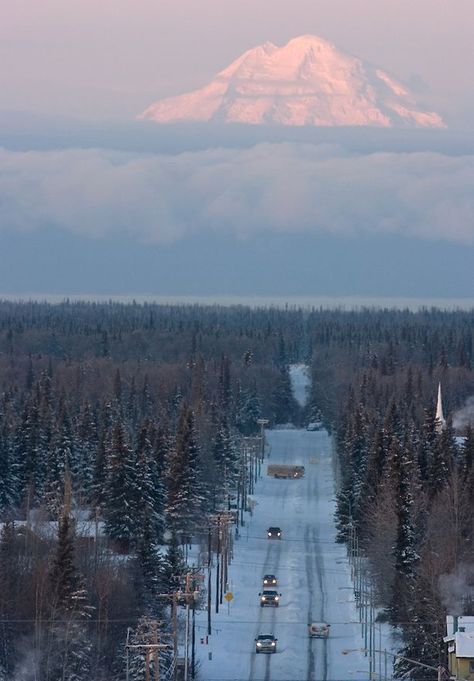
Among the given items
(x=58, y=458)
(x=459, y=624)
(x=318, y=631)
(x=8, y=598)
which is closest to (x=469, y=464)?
(x=318, y=631)

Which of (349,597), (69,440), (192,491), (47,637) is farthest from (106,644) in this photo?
(69,440)

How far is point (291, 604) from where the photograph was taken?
73.6 meters

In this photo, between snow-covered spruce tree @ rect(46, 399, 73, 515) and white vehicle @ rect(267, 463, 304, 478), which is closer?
snow-covered spruce tree @ rect(46, 399, 73, 515)

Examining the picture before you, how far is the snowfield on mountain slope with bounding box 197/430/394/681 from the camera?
60.2 metres

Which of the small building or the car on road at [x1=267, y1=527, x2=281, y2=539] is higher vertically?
the small building

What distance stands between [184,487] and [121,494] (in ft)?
27.6

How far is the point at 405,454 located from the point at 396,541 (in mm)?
12064

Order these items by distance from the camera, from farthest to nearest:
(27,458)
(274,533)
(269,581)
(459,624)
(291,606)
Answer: (274,533) < (27,458) < (269,581) < (291,606) < (459,624)

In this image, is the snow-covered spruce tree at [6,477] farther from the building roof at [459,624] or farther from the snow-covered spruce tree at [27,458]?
the building roof at [459,624]

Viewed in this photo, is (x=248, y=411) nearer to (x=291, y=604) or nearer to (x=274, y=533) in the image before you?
(x=274, y=533)

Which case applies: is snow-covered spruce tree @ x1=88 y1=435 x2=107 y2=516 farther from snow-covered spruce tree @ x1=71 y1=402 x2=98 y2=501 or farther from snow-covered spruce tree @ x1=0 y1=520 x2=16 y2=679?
snow-covered spruce tree @ x1=0 y1=520 x2=16 y2=679

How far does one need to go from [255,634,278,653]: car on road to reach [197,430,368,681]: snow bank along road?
1.07ft

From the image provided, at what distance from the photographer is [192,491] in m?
88.9

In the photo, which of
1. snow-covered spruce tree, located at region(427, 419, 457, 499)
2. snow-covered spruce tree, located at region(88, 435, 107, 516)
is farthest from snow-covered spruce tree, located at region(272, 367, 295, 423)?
snow-covered spruce tree, located at region(427, 419, 457, 499)
